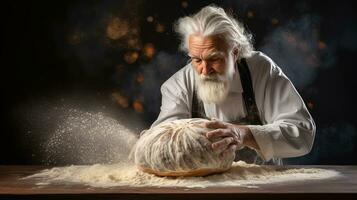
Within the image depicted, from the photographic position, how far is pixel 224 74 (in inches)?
137

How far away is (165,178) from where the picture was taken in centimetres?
280

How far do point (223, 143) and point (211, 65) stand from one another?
717 mm

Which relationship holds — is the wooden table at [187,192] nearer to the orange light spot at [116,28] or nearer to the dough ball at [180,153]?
the dough ball at [180,153]

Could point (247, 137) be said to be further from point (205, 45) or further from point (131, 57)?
point (131, 57)

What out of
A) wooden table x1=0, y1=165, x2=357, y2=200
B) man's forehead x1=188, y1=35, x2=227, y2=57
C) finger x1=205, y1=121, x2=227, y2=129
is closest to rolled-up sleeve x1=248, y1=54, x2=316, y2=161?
finger x1=205, y1=121, x2=227, y2=129

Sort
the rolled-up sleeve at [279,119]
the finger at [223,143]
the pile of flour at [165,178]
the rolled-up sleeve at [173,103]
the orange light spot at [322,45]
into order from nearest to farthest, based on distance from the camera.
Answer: the pile of flour at [165,178]
the finger at [223,143]
the rolled-up sleeve at [279,119]
the rolled-up sleeve at [173,103]
the orange light spot at [322,45]

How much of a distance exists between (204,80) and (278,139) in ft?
1.83

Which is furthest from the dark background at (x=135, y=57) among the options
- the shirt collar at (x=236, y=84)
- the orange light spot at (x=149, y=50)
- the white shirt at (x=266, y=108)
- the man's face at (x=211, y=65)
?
the man's face at (x=211, y=65)

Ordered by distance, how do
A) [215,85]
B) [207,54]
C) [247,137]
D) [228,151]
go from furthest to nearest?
[215,85] → [207,54] → [247,137] → [228,151]

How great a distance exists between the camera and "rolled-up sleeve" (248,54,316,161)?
3174mm

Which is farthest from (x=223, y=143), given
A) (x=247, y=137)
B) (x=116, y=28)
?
(x=116, y=28)

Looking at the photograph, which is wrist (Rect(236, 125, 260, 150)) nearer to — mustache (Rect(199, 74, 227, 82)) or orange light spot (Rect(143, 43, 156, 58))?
mustache (Rect(199, 74, 227, 82))

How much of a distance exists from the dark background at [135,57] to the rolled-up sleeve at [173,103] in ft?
3.52

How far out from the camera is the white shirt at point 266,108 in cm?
320
